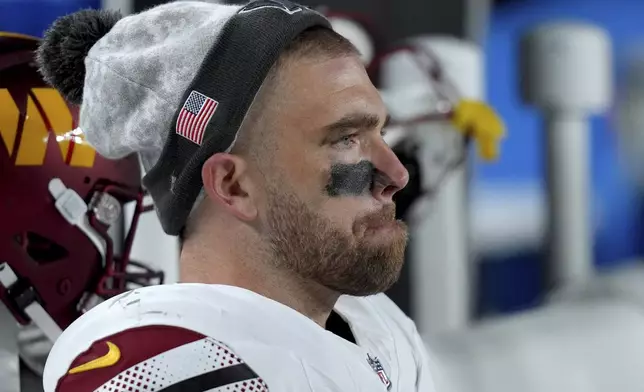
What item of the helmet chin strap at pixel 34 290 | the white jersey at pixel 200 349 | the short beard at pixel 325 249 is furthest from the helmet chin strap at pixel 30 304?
the short beard at pixel 325 249

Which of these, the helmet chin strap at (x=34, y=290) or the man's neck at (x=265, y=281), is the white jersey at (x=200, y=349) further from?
the helmet chin strap at (x=34, y=290)

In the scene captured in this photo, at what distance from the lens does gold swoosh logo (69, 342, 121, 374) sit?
0.64m

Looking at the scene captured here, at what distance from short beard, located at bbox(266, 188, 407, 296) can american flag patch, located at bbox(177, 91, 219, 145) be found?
82 mm

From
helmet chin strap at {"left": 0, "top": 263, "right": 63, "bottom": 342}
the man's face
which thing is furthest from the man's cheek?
helmet chin strap at {"left": 0, "top": 263, "right": 63, "bottom": 342}

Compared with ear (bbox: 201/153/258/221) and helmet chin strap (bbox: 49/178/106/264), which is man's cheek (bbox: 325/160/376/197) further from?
helmet chin strap (bbox: 49/178/106/264)

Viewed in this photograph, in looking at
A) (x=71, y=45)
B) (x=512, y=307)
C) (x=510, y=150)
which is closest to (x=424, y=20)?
(x=510, y=150)

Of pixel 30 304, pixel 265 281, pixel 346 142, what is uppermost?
pixel 346 142

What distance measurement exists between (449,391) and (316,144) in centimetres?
67

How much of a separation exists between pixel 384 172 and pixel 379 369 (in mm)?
188

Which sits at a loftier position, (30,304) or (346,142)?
(346,142)

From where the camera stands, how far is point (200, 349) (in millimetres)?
645

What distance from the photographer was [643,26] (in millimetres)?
2498

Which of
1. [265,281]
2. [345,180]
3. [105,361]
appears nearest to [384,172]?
[345,180]

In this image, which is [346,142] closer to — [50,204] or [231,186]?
[231,186]
